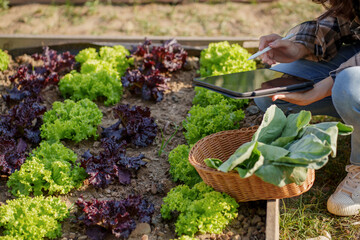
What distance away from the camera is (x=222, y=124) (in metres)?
3.23

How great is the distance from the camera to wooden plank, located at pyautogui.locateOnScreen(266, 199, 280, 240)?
2367 millimetres

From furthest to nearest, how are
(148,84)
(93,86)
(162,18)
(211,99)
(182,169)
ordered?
1. (162,18)
2. (148,84)
3. (93,86)
4. (211,99)
5. (182,169)

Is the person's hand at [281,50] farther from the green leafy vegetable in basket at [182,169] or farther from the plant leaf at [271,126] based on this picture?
the green leafy vegetable in basket at [182,169]

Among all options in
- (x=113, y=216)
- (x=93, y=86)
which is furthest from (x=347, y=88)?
(x=93, y=86)

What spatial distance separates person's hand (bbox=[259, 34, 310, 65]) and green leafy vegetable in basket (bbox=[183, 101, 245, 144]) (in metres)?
0.48

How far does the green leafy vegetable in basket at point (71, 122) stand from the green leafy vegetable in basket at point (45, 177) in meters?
0.35

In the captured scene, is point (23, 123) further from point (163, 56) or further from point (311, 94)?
point (311, 94)

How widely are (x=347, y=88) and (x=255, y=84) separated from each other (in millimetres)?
618

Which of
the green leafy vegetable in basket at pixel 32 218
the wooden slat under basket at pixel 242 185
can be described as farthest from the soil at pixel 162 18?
the green leafy vegetable in basket at pixel 32 218

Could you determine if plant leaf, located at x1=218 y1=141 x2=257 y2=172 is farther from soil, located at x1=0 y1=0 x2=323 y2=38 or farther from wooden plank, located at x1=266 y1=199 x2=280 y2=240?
soil, located at x1=0 y1=0 x2=323 y2=38

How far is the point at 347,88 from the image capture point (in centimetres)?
258

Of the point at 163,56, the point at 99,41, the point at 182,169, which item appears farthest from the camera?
the point at 99,41

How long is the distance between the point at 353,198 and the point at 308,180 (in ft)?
1.50

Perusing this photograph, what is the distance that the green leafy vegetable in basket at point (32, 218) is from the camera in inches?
95.1
